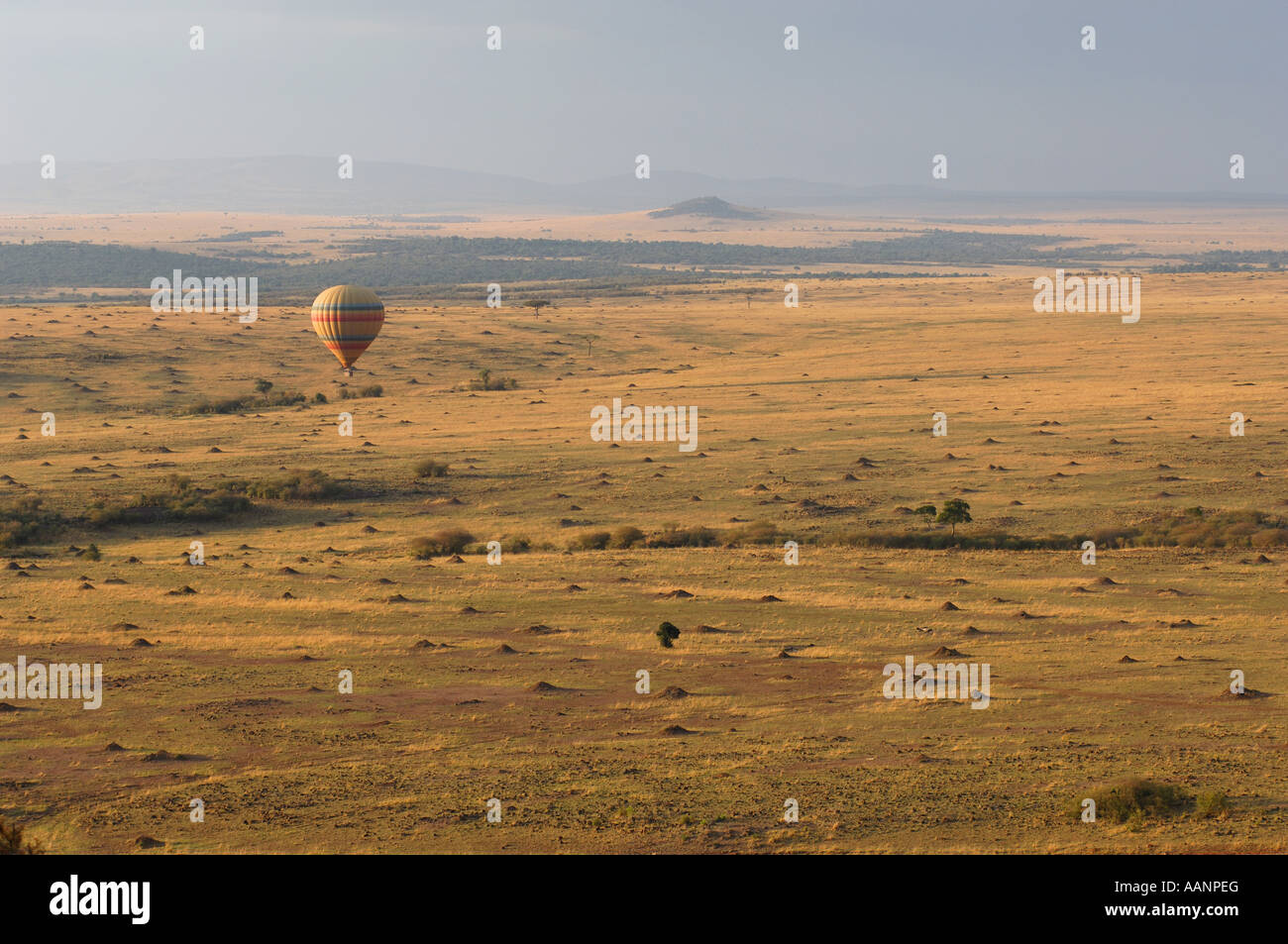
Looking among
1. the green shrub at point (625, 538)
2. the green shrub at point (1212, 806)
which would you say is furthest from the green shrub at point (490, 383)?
the green shrub at point (1212, 806)

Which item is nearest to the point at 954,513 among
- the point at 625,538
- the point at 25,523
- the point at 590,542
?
the point at 625,538

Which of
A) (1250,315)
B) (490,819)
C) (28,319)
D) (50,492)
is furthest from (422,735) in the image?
(1250,315)

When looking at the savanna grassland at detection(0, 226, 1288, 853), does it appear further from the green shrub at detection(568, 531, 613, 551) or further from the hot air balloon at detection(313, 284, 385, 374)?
the hot air balloon at detection(313, 284, 385, 374)

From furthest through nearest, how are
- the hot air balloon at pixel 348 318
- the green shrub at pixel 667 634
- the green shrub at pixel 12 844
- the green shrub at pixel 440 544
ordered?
the hot air balloon at pixel 348 318
the green shrub at pixel 440 544
the green shrub at pixel 667 634
the green shrub at pixel 12 844

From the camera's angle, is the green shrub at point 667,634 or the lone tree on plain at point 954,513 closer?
the green shrub at point 667,634

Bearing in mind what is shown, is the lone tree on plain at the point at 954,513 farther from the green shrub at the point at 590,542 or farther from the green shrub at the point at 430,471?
the green shrub at the point at 430,471

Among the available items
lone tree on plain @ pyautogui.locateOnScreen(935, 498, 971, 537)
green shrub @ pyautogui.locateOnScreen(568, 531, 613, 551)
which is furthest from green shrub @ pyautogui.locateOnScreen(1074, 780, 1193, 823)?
green shrub @ pyautogui.locateOnScreen(568, 531, 613, 551)
